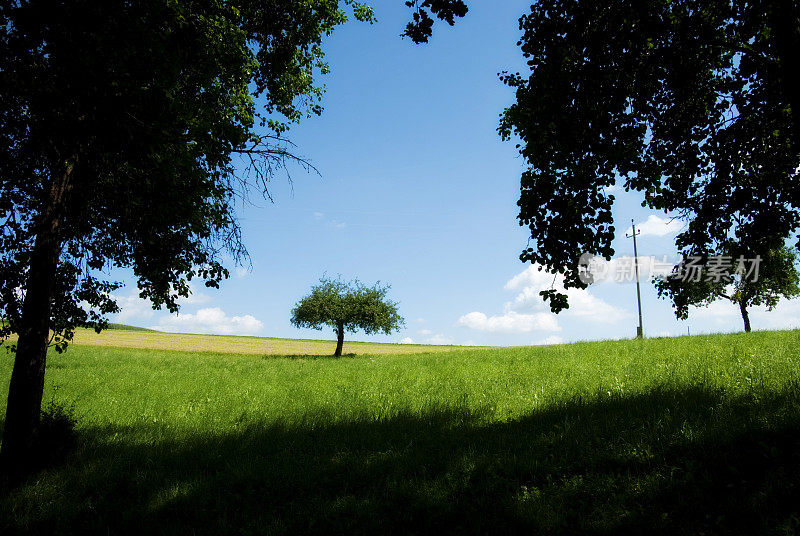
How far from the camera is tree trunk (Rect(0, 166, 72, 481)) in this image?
24.3ft

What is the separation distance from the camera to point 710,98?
816 centimetres

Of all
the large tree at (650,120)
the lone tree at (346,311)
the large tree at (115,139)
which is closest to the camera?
the large tree at (115,139)

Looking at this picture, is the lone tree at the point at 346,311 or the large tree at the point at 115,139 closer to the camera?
the large tree at the point at 115,139

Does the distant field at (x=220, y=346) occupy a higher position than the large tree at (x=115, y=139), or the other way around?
the large tree at (x=115, y=139)

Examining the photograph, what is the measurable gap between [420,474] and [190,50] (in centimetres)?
858

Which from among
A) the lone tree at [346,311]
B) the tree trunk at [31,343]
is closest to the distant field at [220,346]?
the lone tree at [346,311]

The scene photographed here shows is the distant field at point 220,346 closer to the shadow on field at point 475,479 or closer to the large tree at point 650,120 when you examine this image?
the shadow on field at point 475,479

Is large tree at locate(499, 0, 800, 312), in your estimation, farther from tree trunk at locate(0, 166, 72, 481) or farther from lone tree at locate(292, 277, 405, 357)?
lone tree at locate(292, 277, 405, 357)

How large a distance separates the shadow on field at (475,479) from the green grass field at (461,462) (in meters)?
0.03

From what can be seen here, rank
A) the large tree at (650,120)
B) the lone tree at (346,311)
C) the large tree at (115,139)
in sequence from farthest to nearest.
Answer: the lone tree at (346,311)
the large tree at (650,120)
the large tree at (115,139)

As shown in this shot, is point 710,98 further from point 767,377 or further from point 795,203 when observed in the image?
point 767,377

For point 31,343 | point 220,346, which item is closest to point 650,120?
point 31,343

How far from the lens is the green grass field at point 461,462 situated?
533 centimetres

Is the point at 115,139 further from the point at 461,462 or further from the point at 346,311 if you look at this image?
the point at 346,311
